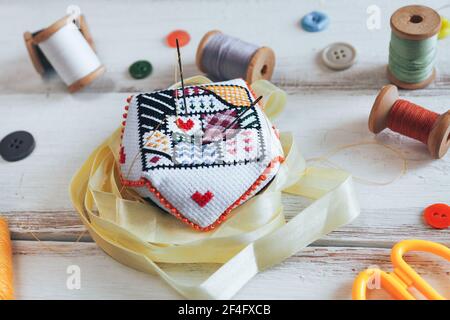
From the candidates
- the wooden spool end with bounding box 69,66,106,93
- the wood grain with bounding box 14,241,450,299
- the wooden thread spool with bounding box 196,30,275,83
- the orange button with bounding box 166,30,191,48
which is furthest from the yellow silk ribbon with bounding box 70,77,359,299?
the orange button with bounding box 166,30,191,48

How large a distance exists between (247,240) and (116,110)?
0.51 metres

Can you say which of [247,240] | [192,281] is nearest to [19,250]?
[192,281]

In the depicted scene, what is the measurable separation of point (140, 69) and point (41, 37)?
9.6 inches

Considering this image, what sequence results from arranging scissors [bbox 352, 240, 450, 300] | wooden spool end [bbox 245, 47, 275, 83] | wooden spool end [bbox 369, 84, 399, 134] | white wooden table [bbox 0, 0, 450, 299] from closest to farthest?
scissors [bbox 352, 240, 450, 300], white wooden table [bbox 0, 0, 450, 299], wooden spool end [bbox 369, 84, 399, 134], wooden spool end [bbox 245, 47, 275, 83]

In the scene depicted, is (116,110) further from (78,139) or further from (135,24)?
(135,24)

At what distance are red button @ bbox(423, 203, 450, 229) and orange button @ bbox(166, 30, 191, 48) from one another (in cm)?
74

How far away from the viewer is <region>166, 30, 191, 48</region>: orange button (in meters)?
1.62

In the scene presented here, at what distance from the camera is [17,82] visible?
160 cm

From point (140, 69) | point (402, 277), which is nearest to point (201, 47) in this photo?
point (140, 69)

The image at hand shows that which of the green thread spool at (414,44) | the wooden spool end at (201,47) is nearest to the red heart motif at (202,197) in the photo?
the wooden spool end at (201,47)

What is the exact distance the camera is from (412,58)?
1371mm

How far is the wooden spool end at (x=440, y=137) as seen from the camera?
1.26 m

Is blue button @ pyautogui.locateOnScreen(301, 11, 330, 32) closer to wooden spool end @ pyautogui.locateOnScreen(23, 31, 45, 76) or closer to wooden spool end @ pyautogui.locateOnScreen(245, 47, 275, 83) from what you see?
wooden spool end @ pyautogui.locateOnScreen(245, 47, 275, 83)

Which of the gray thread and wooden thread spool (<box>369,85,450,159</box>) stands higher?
the gray thread
